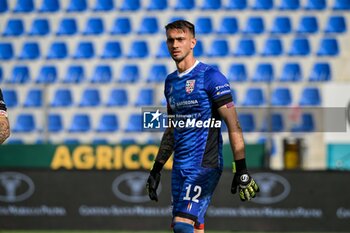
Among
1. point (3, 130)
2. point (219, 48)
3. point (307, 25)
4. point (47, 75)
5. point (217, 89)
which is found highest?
point (307, 25)

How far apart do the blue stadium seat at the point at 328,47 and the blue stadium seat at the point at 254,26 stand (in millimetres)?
1229

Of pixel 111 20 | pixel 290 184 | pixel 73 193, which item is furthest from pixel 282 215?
pixel 111 20

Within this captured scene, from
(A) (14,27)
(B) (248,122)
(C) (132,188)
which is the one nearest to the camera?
(C) (132,188)

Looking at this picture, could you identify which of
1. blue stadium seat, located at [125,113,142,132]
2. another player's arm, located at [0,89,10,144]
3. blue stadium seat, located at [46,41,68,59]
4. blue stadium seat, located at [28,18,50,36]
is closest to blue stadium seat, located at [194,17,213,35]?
blue stadium seat, located at [125,113,142,132]

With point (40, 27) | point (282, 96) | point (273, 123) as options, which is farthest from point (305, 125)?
point (40, 27)

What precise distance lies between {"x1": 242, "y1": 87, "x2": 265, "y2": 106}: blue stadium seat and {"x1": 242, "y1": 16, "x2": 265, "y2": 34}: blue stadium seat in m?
1.48

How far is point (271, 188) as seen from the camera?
12.6 meters

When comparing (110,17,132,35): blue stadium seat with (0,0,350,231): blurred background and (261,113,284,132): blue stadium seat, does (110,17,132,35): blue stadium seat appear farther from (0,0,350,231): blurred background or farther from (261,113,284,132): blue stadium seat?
(261,113,284,132): blue stadium seat

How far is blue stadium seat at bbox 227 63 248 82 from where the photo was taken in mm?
15836

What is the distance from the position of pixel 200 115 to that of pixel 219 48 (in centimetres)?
984

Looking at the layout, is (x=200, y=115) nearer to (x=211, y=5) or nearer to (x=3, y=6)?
(x=211, y=5)

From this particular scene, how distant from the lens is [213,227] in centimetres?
1253

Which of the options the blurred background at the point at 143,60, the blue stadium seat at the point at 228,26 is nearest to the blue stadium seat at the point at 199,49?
the blurred background at the point at 143,60

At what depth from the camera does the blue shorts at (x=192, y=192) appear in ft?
21.3
